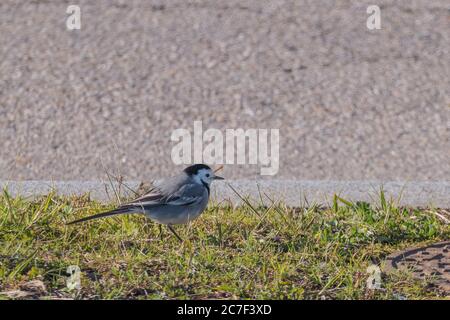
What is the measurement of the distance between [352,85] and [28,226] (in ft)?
11.3

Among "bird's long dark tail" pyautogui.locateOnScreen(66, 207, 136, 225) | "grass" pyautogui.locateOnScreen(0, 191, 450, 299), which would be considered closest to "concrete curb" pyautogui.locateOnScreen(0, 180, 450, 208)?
"grass" pyautogui.locateOnScreen(0, 191, 450, 299)

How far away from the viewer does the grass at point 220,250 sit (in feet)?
15.9

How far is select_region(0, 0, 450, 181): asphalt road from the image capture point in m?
7.20

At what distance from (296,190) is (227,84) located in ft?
6.58

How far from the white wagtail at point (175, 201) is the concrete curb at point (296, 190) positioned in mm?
453

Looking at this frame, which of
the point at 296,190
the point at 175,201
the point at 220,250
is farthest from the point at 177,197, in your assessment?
the point at 296,190

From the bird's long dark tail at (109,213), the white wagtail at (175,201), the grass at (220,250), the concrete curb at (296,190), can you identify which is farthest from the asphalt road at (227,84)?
the bird's long dark tail at (109,213)

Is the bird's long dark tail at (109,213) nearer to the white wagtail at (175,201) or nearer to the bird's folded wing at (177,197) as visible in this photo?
the white wagtail at (175,201)

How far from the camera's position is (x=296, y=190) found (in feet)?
20.8

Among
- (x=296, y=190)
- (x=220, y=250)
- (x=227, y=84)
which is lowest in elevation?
(x=220, y=250)

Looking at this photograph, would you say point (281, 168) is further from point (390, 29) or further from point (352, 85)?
point (390, 29)

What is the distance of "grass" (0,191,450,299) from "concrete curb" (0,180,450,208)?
12 centimetres

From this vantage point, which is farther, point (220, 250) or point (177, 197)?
point (177, 197)

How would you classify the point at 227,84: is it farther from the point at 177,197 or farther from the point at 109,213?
the point at 109,213
